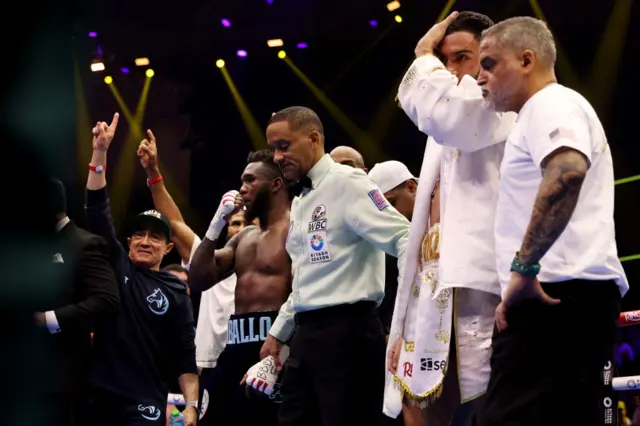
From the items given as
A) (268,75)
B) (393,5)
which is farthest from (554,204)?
(268,75)

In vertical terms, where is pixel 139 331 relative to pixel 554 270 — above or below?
below

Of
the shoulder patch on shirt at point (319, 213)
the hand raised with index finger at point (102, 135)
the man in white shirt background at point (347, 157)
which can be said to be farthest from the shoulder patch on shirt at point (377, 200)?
the hand raised with index finger at point (102, 135)

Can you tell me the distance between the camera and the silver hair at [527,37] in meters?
1.97

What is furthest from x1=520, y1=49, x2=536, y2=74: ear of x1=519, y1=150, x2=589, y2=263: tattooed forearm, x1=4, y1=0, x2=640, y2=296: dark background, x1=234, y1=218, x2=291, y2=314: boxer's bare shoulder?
x1=4, y1=0, x2=640, y2=296: dark background

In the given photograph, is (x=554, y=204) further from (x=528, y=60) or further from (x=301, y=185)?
A: (x=301, y=185)

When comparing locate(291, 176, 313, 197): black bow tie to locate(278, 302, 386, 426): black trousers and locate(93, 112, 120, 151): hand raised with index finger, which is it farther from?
locate(93, 112, 120, 151): hand raised with index finger

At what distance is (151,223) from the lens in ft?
13.0

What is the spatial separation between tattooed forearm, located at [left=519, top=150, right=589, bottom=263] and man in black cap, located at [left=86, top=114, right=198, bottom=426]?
2069 millimetres

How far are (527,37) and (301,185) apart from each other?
4.37ft

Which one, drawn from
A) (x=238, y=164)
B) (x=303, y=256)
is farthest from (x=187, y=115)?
(x=303, y=256)

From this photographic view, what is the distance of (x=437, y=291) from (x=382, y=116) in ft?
20.3

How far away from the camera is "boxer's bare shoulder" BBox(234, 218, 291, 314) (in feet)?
11.7

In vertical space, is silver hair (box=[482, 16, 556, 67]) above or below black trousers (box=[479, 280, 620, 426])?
above

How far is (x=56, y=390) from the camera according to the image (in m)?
0.55
